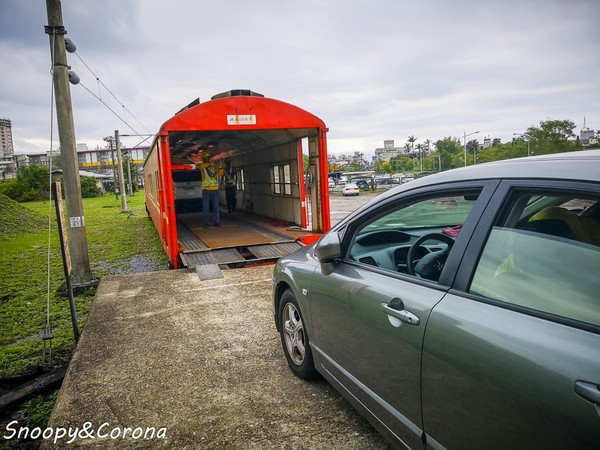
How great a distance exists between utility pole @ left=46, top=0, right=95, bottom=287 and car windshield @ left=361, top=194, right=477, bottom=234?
6.21m

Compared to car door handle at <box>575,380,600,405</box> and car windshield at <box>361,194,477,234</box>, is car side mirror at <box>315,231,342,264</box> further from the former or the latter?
car door handle at <box>575,380,600,405</box>

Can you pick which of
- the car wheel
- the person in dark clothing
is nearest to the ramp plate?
the car wheel

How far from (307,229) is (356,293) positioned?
8.55 metres

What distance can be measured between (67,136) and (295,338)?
6.08 m

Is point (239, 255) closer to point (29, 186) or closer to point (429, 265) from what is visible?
point (429, 265)

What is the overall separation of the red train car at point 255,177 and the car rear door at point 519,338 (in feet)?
22.3

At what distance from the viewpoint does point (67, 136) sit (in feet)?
24.7

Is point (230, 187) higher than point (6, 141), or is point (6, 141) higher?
point (6, 141)

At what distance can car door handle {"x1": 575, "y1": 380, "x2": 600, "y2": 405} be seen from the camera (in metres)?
1.31

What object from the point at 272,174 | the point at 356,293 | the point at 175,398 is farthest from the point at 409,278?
the point at 272,174

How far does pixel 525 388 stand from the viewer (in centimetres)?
153

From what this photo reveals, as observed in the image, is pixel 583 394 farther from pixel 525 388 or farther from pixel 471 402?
pixel 471 402

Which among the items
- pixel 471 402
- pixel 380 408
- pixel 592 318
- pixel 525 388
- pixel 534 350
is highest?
pixel 592 318

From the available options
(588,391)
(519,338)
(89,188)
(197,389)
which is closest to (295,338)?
(197,389)
